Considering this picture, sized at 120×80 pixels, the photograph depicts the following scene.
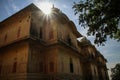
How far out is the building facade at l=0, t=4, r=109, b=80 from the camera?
1406cm

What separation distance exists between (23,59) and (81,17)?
8.10m

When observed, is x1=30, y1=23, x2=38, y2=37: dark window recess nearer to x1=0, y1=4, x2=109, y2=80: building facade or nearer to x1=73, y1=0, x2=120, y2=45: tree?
x1=0, y1=4, x2=109, y2=80: building facade

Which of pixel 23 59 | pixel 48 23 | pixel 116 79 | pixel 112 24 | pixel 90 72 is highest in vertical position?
pixel 48 23

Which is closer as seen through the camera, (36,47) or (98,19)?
(98,19)

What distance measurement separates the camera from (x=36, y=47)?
49.9 feet

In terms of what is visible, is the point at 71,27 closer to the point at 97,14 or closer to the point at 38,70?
the point at 38,70

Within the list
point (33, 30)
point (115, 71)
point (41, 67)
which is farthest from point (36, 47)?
point (115, 71)

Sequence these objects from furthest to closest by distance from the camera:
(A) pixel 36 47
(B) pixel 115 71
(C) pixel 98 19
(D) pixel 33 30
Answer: (B) pixel 115 71, (D) pixel 33 30, (A) pixel 36 47, (C) pixel 98 19

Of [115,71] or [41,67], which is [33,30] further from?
[115,71]

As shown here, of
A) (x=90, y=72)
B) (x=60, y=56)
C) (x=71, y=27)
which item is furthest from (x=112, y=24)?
(x=90, y=72)

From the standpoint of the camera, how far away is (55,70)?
47.3ft

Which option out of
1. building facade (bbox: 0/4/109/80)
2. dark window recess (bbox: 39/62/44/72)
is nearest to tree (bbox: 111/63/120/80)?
building facade (bbox: 0/4/109/80)

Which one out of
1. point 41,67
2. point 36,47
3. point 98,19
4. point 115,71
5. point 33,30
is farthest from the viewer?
point 115,71

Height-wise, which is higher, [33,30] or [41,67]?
[33,30]
